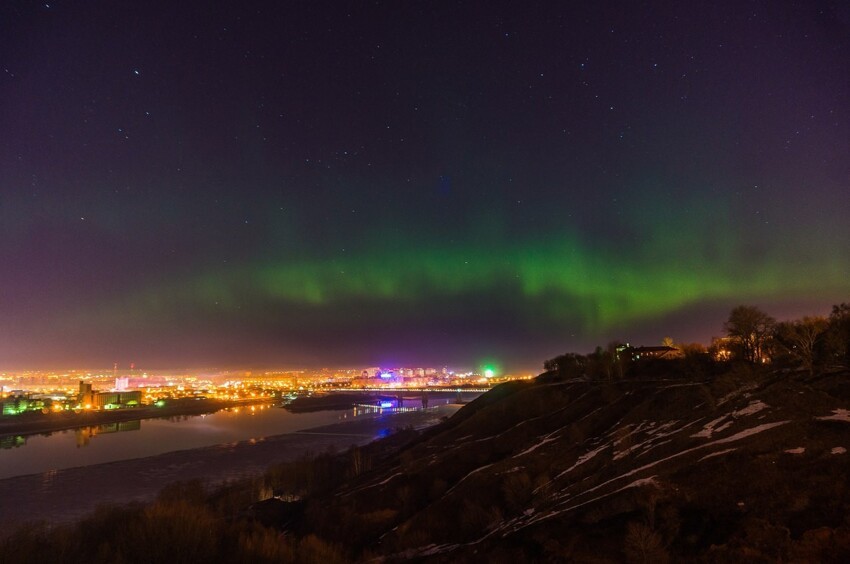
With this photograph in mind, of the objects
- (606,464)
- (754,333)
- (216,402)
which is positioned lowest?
(216,402)

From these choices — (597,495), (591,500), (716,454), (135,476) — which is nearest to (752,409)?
(716,454)

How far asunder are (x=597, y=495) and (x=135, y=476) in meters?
51.5

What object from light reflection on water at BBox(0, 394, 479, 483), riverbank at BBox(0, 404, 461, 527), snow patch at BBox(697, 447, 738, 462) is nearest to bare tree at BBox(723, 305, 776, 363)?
snow patch at BBox(697, 447, 738, 462)

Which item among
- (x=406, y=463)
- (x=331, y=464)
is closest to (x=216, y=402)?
(x=331, y=464)

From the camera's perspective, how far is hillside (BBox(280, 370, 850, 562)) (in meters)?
13.5

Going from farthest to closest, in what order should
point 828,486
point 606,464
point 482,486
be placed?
point 482,486 → point 606,464 → point 828,486

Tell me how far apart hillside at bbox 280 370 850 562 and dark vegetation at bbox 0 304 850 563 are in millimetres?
78

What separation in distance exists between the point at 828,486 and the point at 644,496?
5.23 metres

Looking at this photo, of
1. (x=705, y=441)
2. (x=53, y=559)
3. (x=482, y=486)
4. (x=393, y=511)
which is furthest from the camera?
(x=393, y=511)

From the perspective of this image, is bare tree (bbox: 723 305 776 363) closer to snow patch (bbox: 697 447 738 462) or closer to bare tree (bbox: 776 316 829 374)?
bare tree (bbox: 776 316 829 374)

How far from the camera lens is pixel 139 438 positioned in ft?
278

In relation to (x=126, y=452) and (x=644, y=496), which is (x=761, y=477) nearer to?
(x=644, y=496)

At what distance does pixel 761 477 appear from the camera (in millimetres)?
15391

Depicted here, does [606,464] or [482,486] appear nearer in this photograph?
[606,464]
